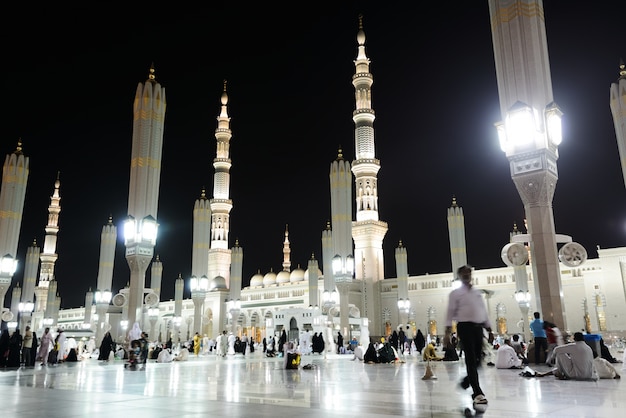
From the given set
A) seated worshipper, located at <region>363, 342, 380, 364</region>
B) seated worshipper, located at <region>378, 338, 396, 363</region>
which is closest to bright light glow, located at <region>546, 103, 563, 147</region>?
seated worshipper, located at <region>378, 338, 396, 363</region>

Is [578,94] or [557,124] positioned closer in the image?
[557,124]

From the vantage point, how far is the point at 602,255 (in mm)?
33844

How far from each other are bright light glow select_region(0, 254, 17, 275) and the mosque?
0.86ft

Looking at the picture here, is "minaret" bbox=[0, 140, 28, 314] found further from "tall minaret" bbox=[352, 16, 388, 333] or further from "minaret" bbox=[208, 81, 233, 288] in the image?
"tall minaret" bbox=[352, 16, 388, 333]

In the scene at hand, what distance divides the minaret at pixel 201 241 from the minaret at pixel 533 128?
878 inches

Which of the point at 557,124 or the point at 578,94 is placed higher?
the point at 578,94

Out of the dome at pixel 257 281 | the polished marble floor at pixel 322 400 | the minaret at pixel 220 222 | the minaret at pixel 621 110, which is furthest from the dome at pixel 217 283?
the polished marble floor at pixel 322 400

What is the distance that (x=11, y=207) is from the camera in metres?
25.5

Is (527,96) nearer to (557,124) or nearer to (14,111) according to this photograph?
(557,124)

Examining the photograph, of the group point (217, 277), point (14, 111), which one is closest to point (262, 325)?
point (217, 277)

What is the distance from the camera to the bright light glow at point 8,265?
2438 centimetres

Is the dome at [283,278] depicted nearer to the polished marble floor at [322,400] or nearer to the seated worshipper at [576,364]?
the polished marble floor at [322,400]

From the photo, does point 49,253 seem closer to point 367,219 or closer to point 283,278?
point 283,278

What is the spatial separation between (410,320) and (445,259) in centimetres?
1369
